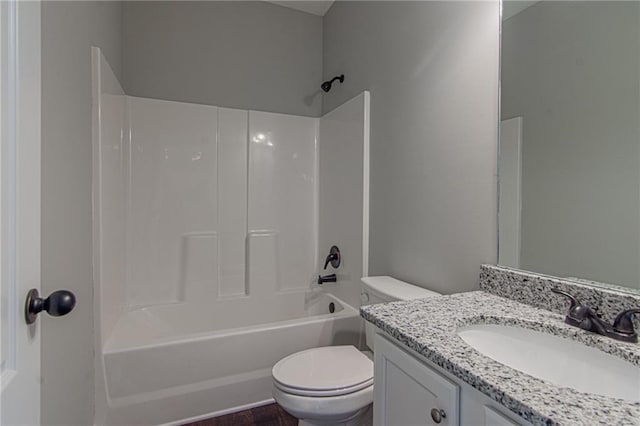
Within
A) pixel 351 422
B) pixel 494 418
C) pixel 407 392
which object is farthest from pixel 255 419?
pixel 494 418

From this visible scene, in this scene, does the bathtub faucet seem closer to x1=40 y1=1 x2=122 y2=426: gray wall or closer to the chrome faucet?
x1=40 y1=1 x2=122 y2=426: gray wall

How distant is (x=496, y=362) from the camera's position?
63 cm

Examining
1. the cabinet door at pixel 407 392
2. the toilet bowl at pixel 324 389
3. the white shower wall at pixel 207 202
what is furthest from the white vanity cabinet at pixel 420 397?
the white shower wall at pixel 207 202

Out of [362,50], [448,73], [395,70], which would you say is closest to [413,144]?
[448,73]

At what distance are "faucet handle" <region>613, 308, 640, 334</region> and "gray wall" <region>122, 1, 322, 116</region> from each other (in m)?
2.40

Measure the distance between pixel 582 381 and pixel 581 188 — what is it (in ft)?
1.74

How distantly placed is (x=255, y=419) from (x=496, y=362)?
1579mm

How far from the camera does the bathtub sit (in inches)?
60.2

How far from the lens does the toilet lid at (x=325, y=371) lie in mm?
1240

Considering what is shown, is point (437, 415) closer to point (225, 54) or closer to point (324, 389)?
point (324, 389)

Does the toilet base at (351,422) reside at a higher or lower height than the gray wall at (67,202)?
lower

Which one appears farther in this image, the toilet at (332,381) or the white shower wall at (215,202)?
the white shower wall at (215,202)

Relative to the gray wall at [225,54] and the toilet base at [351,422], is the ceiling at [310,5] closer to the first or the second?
the gray wall at [225,54]

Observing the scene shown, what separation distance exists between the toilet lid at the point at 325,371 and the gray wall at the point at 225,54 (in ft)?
6.34
